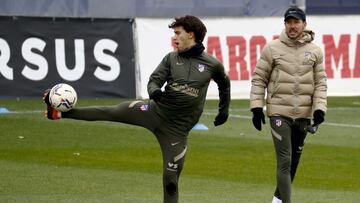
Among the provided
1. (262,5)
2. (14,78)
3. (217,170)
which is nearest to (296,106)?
(217,170)

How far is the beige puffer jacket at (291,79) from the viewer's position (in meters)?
12.0

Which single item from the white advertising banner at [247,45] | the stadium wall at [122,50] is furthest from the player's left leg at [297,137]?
the white advertising banner at [247,45]

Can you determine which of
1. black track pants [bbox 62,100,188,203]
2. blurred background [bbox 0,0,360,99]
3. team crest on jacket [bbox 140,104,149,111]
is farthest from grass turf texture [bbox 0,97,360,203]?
team crest on jacket [bbox 140,104,149,111]

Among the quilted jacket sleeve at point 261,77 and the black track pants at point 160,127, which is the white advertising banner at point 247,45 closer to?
the quilted jacket sleeve at point 261,77

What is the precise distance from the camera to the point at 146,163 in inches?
656

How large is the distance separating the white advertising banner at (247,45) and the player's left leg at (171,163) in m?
13.3

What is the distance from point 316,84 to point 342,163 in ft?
16.9

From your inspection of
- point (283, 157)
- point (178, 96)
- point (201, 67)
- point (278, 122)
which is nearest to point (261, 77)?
point (278, 122)

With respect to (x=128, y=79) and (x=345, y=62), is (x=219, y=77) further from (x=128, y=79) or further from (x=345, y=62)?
(x=345, y=62)

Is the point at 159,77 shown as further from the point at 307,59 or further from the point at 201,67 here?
the point at 307,59

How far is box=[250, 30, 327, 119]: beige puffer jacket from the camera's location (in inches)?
474

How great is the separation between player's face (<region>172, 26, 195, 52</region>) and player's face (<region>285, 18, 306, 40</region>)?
128 centimetres

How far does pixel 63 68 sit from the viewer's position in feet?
77.7

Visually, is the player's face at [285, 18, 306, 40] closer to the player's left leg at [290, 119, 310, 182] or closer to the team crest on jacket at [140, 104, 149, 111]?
the player's left leg at [290, 119, 310, 182]
